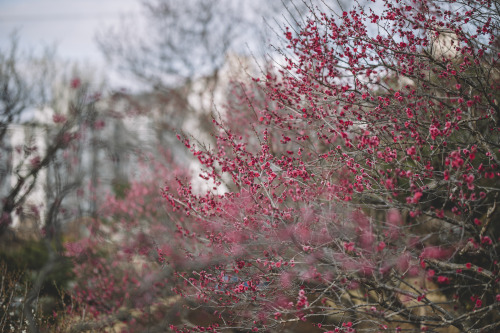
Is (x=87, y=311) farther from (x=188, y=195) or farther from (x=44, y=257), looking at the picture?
(x=188, y=195)

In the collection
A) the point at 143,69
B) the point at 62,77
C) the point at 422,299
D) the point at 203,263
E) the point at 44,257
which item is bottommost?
the point at 422,299

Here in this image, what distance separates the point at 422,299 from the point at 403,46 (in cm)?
273

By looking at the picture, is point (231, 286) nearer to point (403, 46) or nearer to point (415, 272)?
point (415, 272)

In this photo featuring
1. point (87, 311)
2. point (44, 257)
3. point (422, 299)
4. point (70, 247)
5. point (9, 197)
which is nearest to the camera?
point (422, 299)

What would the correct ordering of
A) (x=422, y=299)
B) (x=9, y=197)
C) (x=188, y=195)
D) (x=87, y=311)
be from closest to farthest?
(x=422, y=299) → (x=188, y=195) → (x=9, y=197) → (x=87, y=311)

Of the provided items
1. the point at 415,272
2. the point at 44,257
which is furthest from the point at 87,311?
the point at 415,272

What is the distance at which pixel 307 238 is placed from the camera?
3.74 metres

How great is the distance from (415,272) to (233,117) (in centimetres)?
610

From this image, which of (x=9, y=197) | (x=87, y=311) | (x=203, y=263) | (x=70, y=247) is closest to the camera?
(x=203, y=263)

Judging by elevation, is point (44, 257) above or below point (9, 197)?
above

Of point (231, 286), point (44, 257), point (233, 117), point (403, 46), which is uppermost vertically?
point (233, 117)

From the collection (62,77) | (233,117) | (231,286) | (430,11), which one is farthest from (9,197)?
(62,77)

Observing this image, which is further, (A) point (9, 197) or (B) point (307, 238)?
(A) point (9, 197)

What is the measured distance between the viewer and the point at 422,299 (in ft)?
11.3
